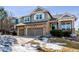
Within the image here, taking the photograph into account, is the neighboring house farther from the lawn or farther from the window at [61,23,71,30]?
the lawn

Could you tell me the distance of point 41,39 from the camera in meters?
2.80

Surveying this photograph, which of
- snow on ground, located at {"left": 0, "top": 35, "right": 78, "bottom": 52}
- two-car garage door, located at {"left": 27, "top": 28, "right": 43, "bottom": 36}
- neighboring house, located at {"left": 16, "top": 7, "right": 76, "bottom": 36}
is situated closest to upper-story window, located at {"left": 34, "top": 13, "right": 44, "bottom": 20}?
neighboring house, located at {"left": 16, "top": 7, "right": 76, "bottom": 36}

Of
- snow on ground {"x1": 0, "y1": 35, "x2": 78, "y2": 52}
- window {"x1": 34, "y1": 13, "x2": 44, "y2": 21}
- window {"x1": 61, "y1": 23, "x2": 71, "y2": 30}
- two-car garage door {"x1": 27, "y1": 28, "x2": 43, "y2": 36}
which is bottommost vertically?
snow on ground {"x1": 0, "y1": 35, "x2": 78, "y2": 52}

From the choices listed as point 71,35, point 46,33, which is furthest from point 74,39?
point 46,33

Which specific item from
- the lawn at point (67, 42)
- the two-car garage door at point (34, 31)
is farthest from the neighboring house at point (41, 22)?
the lawn at point (67, 42)

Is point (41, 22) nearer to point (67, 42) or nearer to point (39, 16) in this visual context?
point (39, 16)

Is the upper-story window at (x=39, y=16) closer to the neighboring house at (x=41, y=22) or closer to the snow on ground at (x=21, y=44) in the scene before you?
the neighboring house at (x=41, y=22)

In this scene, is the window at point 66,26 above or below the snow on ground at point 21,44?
above

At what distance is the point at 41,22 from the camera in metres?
2.85

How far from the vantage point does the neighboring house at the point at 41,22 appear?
2.81 metres

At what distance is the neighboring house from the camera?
281 cm

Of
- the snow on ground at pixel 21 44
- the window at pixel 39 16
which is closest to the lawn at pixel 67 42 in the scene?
the snow on ground at pixel 21 44

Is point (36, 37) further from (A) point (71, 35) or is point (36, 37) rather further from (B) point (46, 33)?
(A) point (71, 35)

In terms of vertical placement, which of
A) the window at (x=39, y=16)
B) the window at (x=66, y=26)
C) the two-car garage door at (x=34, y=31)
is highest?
the window at (x=39, y=16)
